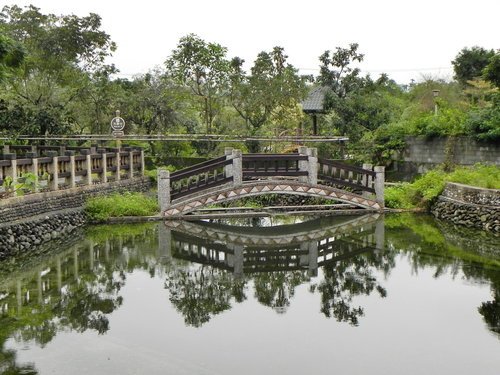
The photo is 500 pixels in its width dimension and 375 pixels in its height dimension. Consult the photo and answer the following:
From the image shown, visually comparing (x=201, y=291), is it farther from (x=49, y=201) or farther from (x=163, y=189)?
(x=163, y=189)

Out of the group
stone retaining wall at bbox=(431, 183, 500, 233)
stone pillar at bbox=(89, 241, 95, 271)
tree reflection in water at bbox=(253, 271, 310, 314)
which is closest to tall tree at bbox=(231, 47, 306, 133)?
stone retaining wall at bbox=(431, 183, 500, 233)

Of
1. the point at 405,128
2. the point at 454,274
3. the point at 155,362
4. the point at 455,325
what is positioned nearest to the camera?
the point at 155,362

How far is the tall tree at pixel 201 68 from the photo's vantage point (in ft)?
95.8

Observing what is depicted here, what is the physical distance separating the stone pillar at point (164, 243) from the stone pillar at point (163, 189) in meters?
0.80

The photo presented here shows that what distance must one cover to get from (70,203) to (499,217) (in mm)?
12051

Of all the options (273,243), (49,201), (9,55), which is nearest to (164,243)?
(273,243)

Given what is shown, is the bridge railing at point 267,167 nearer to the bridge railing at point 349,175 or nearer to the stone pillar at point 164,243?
the bridge railing at point 349,175

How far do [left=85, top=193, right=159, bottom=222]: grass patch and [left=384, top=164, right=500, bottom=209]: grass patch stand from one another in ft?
25.9

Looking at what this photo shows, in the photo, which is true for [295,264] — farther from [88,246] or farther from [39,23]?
[39,23]

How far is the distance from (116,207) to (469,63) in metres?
26.9

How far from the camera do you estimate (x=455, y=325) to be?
9.31 m

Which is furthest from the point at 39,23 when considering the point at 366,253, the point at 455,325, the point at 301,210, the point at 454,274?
the point at 455,325

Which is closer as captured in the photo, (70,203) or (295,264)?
(295,264)

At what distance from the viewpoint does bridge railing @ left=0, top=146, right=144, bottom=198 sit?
15133mm
